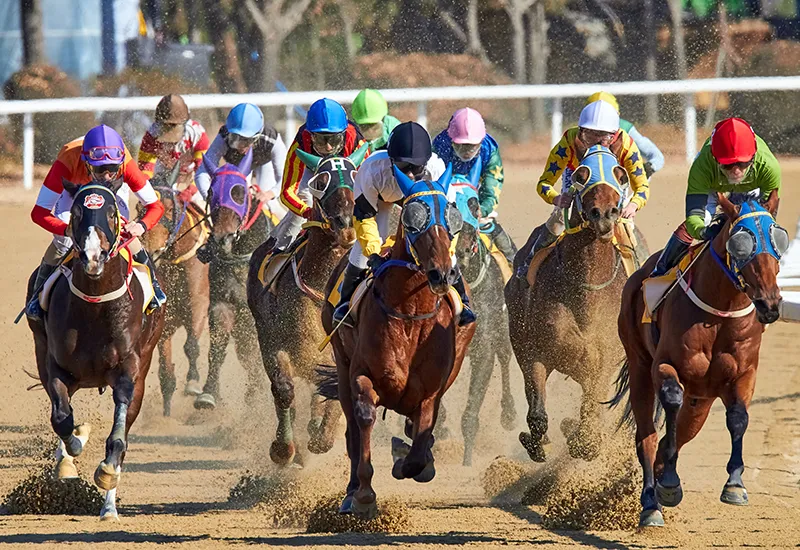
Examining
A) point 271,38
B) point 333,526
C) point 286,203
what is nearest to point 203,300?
point 286,203

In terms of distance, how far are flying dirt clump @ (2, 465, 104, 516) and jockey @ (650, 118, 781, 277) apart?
3073 mm

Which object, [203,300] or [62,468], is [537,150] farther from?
[62,468]

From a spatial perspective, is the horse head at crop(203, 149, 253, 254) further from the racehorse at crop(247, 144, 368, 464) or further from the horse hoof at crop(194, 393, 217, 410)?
the racehorse at crop(247, 144, 368, 464)

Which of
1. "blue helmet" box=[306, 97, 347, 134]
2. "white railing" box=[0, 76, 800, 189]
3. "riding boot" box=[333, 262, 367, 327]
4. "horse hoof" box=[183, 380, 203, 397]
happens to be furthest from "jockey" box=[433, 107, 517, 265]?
"white railing" box=[0, 76, 800, 189]

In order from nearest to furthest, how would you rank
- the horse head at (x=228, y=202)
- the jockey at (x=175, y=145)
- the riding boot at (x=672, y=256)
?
the riding boot at (x=672, y=256) → the horse head at (x=228, y=202) → the jockey at (x=175, y=145)

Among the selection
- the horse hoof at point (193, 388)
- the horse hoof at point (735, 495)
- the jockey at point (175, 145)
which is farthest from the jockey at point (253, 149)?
the horse hoof at point (735, 495)

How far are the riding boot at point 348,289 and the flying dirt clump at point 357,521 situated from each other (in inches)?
34.3

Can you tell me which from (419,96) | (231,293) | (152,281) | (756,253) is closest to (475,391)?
(231,293)

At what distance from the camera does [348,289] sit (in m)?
7.29

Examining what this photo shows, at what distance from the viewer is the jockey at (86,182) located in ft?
25.0

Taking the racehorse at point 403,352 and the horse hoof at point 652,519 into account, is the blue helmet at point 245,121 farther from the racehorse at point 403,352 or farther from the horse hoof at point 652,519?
the horse hoof at point 652,519

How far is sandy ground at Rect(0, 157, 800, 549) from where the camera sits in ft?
23.2

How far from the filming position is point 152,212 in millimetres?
8070

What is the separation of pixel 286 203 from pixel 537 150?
1270 cm
